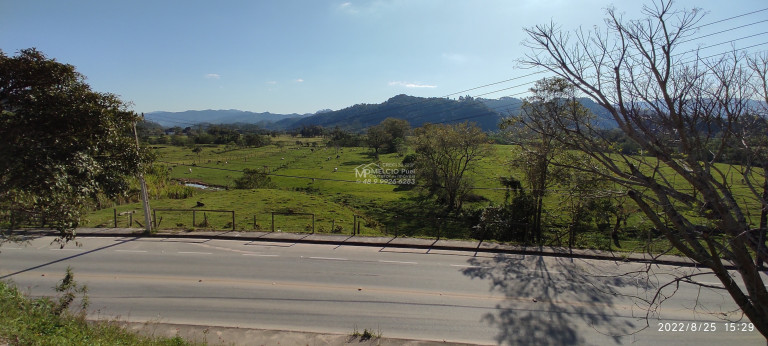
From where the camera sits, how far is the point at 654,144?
15.4 ft

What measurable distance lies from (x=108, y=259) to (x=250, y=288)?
286 inches

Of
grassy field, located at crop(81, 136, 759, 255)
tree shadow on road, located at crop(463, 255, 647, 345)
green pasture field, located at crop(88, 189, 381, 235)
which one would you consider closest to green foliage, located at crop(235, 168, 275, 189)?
grassy field, located at crop(81, 136, 759, 255)

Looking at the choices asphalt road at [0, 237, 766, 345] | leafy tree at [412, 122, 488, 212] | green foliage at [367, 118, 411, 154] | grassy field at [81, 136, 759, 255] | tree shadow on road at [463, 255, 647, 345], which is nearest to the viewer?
tree shadow on road at [463, 255, 647, 345]

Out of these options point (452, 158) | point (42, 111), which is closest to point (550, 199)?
point (452, 158)

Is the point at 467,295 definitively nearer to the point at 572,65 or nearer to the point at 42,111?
the point at 572,65

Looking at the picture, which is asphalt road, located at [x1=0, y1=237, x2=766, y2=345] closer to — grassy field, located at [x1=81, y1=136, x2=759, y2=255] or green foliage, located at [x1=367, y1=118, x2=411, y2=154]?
grassy field, located at [x1=81, y1=136, x2=759, y2=255]

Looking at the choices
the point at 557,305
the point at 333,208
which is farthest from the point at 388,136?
the point at 557,305

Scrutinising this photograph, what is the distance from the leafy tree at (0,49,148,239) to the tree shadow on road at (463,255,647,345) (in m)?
10.4

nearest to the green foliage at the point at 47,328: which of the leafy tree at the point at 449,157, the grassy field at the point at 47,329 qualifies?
the grassy field at the point at 47,329

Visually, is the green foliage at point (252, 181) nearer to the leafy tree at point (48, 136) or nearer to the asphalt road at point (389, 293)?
the asphalt road at point (389, 293)

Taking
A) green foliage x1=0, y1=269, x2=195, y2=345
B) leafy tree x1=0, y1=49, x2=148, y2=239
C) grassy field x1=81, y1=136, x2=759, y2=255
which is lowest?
grassy field x1=81, y1=136, x2=759, y2=255

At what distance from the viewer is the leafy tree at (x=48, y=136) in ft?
21.3

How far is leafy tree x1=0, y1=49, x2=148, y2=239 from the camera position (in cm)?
650

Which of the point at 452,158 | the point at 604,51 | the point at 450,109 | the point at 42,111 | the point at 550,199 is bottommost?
the point at 550,199
